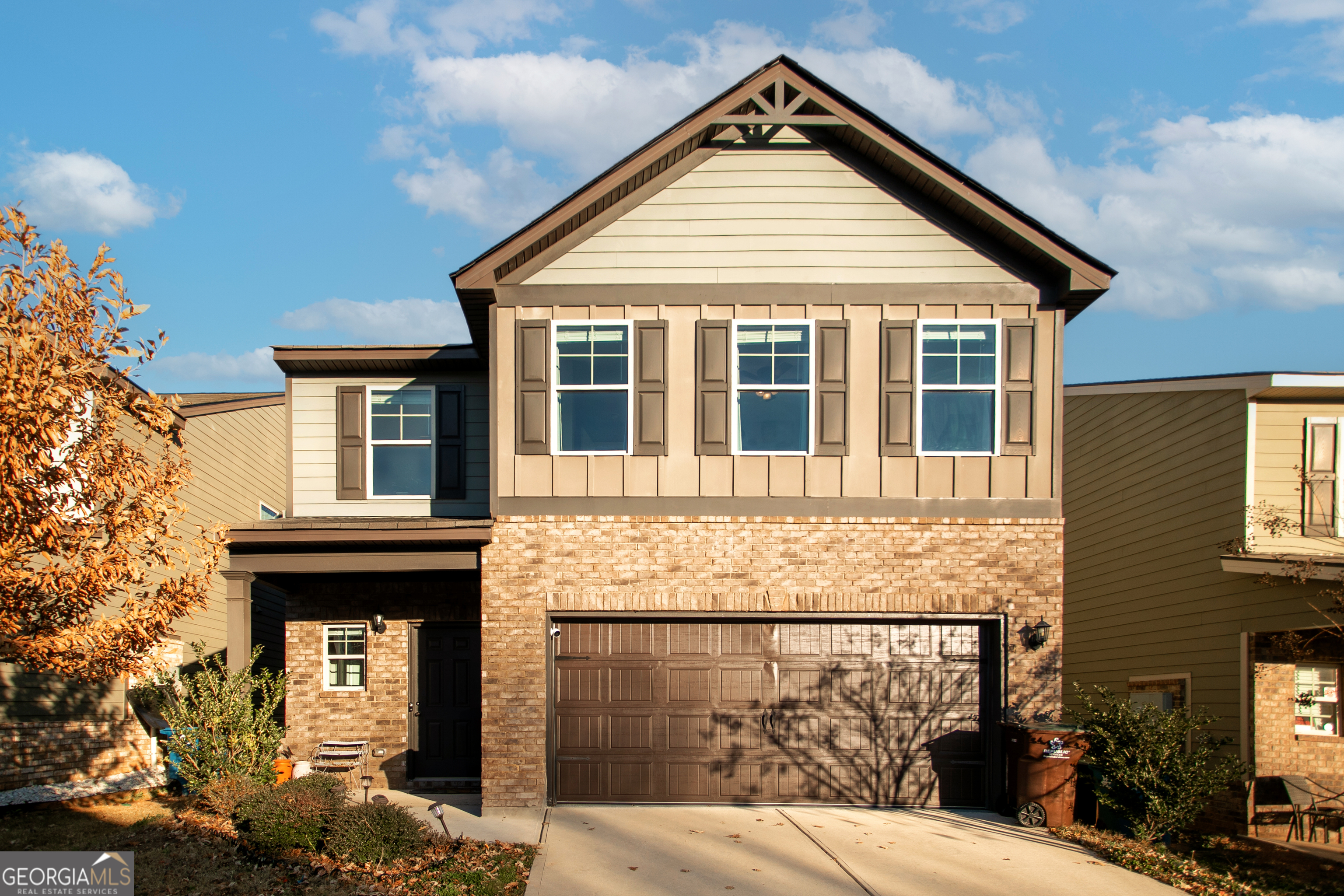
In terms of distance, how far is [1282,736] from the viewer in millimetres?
12133

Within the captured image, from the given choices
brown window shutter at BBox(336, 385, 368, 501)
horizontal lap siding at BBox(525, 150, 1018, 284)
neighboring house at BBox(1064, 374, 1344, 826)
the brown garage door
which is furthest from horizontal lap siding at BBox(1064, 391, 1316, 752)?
brown window shutter at BBox(336, 385, 368, 501)

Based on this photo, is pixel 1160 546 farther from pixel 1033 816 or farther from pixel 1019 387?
pixel 1033 816

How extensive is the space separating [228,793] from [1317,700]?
12.6 metres

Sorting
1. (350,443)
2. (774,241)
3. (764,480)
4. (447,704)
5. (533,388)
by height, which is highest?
(774,241)

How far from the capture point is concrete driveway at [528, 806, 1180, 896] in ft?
26.9

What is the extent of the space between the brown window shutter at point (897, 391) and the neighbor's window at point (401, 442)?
19.1ft

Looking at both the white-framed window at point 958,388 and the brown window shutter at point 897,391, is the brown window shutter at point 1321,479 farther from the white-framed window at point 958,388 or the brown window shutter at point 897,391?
the brown window shutter at point 897,391

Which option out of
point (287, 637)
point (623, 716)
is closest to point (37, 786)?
point (287, 637)

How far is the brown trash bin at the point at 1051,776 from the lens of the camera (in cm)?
1018

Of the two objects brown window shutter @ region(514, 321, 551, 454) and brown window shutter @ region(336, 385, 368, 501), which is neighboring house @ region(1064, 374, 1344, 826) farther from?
brown window shutter @ region(336, 385, 368, 501)

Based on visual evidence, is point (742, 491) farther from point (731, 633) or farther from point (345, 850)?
point (345, 850)

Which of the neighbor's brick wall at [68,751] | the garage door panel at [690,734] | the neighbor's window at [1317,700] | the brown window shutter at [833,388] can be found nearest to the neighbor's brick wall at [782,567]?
the brown window shutter at [833,388]

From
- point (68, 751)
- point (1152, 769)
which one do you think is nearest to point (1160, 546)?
point (1152, 769)

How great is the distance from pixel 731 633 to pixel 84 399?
6655 millimetres
